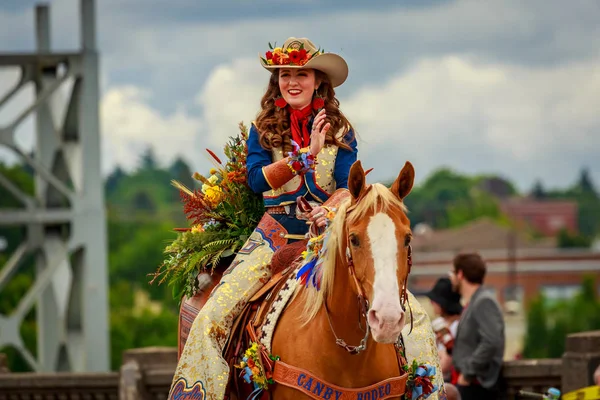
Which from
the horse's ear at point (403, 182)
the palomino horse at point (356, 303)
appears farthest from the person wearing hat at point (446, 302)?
the horse's ear at point (403, 182)

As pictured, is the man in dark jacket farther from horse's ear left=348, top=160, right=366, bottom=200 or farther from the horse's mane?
horse's ear left=348, top=160, right=366, bottom=200

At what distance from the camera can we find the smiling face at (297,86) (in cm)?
838

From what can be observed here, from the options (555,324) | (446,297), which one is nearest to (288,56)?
(446,297)

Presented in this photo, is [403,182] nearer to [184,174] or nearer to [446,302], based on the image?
[446,302]

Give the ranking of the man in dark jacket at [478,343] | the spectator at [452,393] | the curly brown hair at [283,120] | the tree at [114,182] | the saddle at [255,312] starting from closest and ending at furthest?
the saddle at [255,312], the curly brown hair at [283,120], the spectator at [452,393], the man in dark jacket at [478,343], the tree at [114,182]

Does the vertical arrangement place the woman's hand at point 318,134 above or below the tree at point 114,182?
below

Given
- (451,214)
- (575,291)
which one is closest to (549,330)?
(575,291)

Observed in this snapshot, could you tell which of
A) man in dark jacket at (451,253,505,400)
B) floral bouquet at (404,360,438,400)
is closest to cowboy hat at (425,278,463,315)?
man in dark jacket at (451,253,505,400)

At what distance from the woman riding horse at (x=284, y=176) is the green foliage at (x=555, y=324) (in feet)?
301

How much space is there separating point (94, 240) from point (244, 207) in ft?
35.7

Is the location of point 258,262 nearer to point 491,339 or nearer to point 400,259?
point 400,259

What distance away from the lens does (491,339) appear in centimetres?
1091

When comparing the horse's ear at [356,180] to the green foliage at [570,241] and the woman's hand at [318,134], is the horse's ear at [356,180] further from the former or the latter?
the green foliage at [570,241]

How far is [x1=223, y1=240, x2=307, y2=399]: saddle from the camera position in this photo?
784cm
